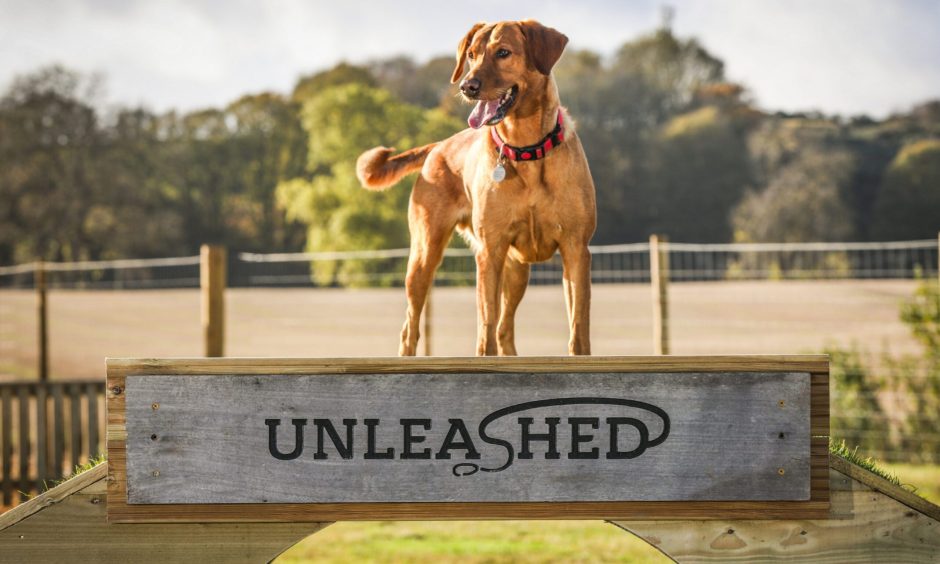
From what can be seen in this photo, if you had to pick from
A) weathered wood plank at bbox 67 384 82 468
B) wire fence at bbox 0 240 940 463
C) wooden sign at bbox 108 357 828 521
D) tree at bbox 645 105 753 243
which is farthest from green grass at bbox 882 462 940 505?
tree at bbox 645 105 753 243

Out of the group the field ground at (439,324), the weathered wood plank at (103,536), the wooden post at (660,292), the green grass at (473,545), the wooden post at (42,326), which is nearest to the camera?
the weathered wood plank at (103,536)

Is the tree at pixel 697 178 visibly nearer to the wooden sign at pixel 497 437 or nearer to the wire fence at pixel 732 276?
the wire fence at pixel 732 276

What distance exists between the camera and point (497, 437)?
2615 millimetres

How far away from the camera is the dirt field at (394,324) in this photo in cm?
1589

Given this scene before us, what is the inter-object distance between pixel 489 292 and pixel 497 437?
52 cm

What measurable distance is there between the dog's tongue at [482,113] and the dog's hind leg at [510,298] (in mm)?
672

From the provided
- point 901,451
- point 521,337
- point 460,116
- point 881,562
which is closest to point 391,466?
point 881,562

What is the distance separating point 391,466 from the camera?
8.62ft

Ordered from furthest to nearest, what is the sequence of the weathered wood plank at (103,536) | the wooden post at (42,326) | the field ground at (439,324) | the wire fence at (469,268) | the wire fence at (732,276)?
1. the wire fence at (469,268)
2. the field ground at (439,324)
3. the wire fence at (732,276)
4. the wooden post at (42,326)
5. the weathered wood plank at (103,536)

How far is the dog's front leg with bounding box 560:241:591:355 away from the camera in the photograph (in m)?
2.86

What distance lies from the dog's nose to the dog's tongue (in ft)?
0.26

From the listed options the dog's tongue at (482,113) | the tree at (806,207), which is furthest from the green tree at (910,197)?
the dog's tongue at (482,113)

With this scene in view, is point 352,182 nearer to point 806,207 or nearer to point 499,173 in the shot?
point 806,207

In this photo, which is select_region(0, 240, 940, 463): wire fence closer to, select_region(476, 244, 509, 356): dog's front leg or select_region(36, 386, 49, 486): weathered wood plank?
select_region(36, 386, 49, 486): weathered wood plank
